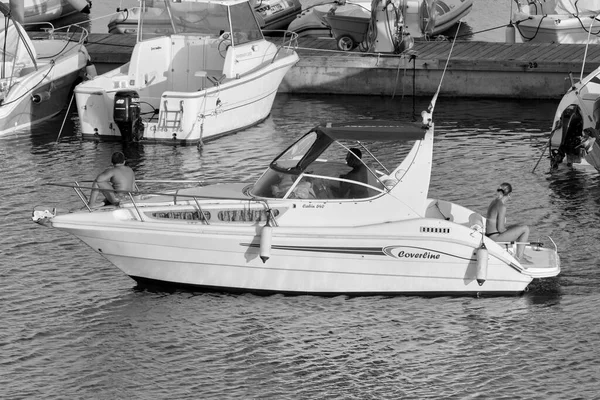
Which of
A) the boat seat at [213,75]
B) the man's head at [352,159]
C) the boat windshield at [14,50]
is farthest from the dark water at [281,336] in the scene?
the boat windshield at [14,50]

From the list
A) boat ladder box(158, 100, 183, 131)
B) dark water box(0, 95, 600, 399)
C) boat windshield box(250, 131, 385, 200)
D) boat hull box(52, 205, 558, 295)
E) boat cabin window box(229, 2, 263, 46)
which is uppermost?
boat cabin window box(229, 2, 263, 46)

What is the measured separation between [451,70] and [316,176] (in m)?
15.8

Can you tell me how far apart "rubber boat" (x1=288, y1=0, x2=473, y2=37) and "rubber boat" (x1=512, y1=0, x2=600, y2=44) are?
108 inches

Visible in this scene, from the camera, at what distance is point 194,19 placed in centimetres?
2962

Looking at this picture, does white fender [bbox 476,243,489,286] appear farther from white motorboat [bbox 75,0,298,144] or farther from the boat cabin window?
the boat cabin window

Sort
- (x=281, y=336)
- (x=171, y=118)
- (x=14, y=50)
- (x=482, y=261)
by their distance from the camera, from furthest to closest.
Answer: (x=14, y=50) → (x=171, y=118) → (x=482, y=261) → (x=281, y=336)

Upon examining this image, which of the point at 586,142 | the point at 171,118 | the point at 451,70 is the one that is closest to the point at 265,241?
the point at 586,142

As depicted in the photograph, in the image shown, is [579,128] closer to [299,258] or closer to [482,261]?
[482,261]

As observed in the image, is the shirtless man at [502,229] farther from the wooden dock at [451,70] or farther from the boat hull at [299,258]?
the wooden dock at [451,70]

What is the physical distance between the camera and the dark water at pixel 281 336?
15.1 metres

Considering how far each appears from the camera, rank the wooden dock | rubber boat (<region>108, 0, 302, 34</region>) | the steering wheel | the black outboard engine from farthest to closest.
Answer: rubber boat (<region>108, 0, 302, 34</region>) < the wooden dock < the steering wheel < the black outboard engine

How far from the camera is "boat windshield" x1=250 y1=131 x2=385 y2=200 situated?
17.4m

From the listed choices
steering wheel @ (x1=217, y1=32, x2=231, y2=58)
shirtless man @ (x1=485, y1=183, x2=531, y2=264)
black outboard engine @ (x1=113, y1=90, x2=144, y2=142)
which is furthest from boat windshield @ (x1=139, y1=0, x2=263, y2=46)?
shirtless man @ (x1=485, y1=183, x2=531, y2=264)

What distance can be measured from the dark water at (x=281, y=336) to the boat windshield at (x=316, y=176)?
1.50 meters
